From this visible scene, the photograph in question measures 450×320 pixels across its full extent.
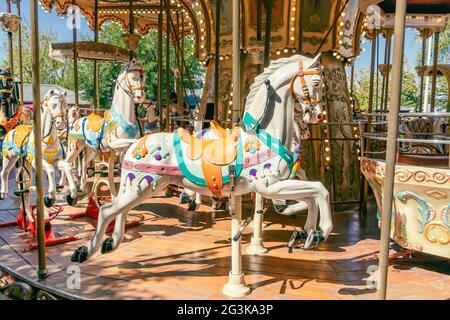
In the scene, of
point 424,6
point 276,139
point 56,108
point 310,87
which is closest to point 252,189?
point 276,139

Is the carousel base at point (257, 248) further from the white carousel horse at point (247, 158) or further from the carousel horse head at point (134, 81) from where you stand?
the carousel horse head at point (134, 81)

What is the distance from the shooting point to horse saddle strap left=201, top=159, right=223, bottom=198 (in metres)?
3.81

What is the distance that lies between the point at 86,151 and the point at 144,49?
2574cm

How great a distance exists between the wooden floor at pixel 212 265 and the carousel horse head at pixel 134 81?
73.3 inches

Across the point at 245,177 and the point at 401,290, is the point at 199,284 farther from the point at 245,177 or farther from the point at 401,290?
the point at 401,290

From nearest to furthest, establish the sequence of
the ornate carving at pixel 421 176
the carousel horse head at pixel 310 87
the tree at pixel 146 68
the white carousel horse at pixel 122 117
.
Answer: the carousel horse head at pixel 310 87 → the ornate carving at pixel 421 176 → the white carousel horse at pixel 122 117 → the tree at pixel 146 68

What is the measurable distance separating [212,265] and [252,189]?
1189mm

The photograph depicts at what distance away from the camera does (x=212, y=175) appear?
383 centimetres

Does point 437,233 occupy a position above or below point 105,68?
below

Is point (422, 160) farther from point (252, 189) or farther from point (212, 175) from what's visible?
point (212, 175)

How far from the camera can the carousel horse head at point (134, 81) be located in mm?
5543

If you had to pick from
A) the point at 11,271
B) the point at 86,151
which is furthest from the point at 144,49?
the point at 11,271

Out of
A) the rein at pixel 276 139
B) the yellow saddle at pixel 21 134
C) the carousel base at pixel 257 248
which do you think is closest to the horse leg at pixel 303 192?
the rein at pixel 276 139
